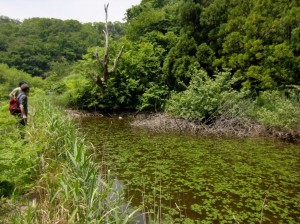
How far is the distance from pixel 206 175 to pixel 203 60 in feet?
28.3

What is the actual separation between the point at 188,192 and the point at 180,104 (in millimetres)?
7399

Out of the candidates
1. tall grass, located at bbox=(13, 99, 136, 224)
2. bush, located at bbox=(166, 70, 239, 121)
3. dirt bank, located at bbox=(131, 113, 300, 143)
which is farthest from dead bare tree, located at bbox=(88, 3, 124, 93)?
Answer: tall grass, located at bbox=(13, 99, 136, 224)

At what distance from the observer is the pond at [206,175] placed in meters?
5.29

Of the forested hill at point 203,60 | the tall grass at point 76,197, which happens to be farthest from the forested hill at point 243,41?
the tall grass at point 76,197

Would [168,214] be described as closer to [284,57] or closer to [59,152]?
[59,152]

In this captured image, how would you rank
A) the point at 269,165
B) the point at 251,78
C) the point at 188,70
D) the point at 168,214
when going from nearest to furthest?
1. the point at 168,214
2. the point at 269,165
3. the point at 251,78
4. the point at 188,70

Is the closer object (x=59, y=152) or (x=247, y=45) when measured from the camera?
(x=59, y=152)

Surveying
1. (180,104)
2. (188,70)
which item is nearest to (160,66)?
(188,70)

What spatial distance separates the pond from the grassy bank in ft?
1.70

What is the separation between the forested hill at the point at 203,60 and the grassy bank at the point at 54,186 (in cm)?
753

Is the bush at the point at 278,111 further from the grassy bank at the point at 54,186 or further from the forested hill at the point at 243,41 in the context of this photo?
the grassy bank at the point at 54,186

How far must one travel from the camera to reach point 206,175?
718 centimetres

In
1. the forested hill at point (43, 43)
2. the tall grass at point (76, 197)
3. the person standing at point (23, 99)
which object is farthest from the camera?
the forested hill at point (43, 43)

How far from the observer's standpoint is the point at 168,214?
16.7 ft
